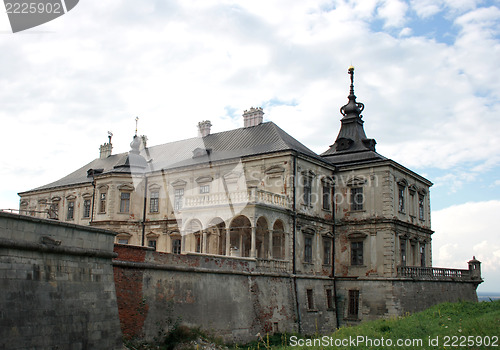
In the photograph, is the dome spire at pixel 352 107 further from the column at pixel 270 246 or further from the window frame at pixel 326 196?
the column at pixel 270 246

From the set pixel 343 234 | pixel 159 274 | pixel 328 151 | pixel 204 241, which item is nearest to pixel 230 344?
pixel 159 274

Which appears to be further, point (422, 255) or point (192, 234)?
point (422, 255)

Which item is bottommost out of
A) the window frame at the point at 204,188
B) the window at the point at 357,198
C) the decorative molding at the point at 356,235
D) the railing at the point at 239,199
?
the decorative molding at the point at 356,235

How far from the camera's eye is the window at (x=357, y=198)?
2959cm

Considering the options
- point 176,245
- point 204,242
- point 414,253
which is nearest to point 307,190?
point 204,242

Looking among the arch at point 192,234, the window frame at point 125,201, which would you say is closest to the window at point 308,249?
the arch at point 192,234

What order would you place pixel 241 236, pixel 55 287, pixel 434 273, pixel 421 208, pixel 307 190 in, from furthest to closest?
pixel 421 208, pixel 434 273, pixel 307 190, pixel 241 236, pixel 55 287

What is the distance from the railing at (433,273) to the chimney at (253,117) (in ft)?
39.6

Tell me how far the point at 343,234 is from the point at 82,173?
2125 centimetres

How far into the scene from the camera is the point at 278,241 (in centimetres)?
2742

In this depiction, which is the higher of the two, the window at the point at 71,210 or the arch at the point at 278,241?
the window at the point at 71,210

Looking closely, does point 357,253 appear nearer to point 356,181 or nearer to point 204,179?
point 356,181

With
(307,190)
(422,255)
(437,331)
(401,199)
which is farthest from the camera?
(422,255)

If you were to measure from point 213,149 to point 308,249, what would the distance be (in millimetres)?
8968
